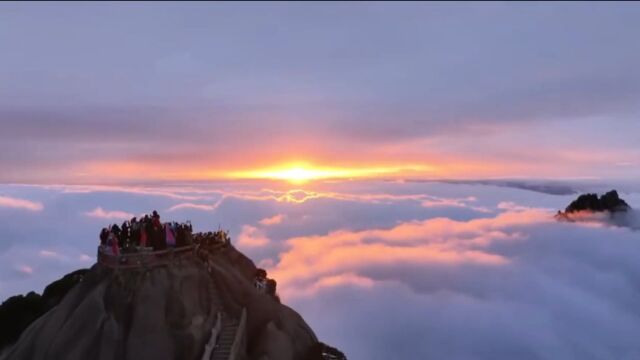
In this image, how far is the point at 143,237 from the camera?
120 feet

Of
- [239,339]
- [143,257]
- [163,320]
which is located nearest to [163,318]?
[163,320]

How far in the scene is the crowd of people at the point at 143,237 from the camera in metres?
36.8

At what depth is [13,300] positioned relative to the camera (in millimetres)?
58750

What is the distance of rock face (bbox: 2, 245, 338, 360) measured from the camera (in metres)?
35.1

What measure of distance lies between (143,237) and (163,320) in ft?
18.9

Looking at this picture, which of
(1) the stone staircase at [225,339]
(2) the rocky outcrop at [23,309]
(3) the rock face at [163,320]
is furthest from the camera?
(2) the rocky outcrop at [23,309]

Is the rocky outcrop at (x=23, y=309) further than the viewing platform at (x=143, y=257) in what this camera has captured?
Yes

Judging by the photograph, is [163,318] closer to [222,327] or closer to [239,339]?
[222,327]

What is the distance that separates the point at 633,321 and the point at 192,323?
193550 mm

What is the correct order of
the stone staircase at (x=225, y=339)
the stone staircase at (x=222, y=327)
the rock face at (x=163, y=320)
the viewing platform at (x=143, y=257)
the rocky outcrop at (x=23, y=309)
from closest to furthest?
1. the rock face at (x=163, y=320)
2. the stone staircase at (x=225, y=339)
3. the stone staircase at (x=222, y=327)
4. the viewing platform at (x=143, y=257)
5. the rocky outcrop at (x=23, y=309)

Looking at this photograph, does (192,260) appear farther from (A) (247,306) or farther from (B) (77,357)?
(B) (77,357)

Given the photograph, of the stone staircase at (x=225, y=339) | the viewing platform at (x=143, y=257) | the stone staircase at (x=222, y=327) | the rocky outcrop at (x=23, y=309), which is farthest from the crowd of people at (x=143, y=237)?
the rocky outcrop at (x=23, y=309)

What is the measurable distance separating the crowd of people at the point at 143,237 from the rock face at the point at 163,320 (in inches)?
46.8

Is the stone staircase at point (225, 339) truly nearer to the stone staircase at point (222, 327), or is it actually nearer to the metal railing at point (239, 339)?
the stone staircase at point (222, 327)
